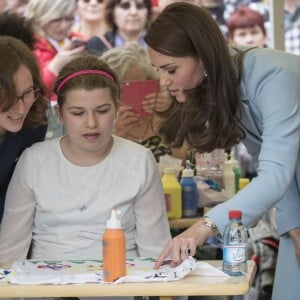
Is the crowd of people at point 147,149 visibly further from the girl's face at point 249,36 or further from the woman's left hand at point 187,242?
the girl's face at point 249,36

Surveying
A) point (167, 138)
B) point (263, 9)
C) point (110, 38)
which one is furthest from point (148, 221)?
point (263, 9)

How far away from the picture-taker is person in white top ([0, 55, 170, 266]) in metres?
3.22

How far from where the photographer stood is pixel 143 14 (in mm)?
7008

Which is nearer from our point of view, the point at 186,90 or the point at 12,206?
the point at 186,90

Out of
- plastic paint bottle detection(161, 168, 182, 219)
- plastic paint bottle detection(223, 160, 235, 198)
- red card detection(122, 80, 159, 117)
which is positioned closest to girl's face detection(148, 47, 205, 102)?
plastic paint bottle detection(161, 168, 182, 219)

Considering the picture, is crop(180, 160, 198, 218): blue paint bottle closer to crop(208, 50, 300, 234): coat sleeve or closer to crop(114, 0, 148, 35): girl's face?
crop(208, 50, 300, 234): coat sleeve

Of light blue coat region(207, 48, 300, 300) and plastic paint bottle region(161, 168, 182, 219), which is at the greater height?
light blue coat region(207, 48, 300, 300)

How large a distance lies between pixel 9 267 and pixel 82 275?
471 mm

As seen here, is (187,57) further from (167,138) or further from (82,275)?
(82,275)

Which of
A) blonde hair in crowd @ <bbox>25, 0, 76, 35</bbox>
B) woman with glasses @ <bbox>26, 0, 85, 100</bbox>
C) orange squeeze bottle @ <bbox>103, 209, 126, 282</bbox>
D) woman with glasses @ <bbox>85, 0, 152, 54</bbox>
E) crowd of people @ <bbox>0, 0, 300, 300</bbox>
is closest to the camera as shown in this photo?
orange squeeze bottle @ <bbox>103, 209, 126, 282</bbox>

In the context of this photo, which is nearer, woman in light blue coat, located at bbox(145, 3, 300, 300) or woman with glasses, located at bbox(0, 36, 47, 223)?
woman in light blue coat, located at bbox(145, 3, 300, 300)

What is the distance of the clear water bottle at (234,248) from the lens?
2.74 m

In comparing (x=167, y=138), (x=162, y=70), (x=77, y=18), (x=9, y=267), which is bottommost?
(x=9, y=267)

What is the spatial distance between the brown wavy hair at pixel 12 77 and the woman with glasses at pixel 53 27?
120 inches
